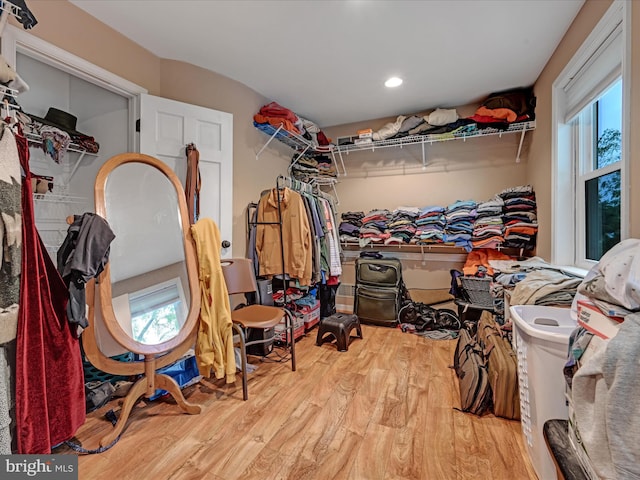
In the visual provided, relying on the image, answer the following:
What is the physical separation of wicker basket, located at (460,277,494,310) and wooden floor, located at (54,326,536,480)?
3.02ft

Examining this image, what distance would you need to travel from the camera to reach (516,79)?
2.56 metres

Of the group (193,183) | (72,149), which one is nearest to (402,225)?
(193,183)

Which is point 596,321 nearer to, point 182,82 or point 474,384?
point 474,384

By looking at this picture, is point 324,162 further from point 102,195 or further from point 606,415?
point 606,415

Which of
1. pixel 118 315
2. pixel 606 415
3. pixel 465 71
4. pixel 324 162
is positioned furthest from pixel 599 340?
pixel 324 162

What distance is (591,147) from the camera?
6.40 feet

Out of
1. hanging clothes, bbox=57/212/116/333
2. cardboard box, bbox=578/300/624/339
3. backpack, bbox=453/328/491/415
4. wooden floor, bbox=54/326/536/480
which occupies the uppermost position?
hanging clothes, bbox=57/212/116/333

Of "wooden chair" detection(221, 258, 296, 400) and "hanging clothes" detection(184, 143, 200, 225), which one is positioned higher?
"hanging clothes" detection(184, 143, 200, 225)

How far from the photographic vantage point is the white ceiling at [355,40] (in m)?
1.75

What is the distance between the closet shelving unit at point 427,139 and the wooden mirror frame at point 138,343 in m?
2.23

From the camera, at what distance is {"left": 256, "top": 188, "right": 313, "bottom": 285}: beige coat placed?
262 centimetres

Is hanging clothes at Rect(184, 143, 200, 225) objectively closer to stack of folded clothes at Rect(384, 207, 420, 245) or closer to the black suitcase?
the black suitcase

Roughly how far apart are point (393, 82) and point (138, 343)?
281 centimetres

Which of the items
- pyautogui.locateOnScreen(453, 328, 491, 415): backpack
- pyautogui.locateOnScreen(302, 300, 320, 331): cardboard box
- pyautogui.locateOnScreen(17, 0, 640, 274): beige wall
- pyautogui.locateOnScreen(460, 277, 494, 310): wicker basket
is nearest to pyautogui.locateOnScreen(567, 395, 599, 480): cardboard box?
pyautogui.locateOnScreen(453, 328, 491, 415): backpack
